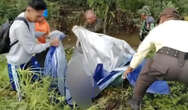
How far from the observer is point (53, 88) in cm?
366

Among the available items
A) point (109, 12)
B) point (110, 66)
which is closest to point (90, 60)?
point (110, 66)

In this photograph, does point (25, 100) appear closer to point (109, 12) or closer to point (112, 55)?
point (112, 55)

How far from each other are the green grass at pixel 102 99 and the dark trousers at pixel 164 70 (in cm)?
61

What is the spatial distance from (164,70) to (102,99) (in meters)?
1.18

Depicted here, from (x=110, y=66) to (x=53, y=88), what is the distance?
788 mm

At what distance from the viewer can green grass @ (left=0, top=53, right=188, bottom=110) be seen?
346cm

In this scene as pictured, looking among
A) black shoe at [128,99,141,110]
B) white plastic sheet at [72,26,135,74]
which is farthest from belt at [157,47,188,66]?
white plastic sheet at [72,26,135,74]

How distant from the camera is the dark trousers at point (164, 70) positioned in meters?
2.84

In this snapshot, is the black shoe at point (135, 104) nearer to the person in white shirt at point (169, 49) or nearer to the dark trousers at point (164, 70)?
the dark trousers at point (164, 70)

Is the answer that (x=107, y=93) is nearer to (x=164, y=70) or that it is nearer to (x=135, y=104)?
(x=135, y=104)

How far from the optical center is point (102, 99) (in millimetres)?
3842

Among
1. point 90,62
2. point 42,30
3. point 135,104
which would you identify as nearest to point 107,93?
point 90,62

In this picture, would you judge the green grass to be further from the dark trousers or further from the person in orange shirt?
the dark trousers

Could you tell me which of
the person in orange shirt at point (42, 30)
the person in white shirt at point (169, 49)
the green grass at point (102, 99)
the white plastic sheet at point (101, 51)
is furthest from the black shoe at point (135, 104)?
the person in orange shirt at point (42, 30)
